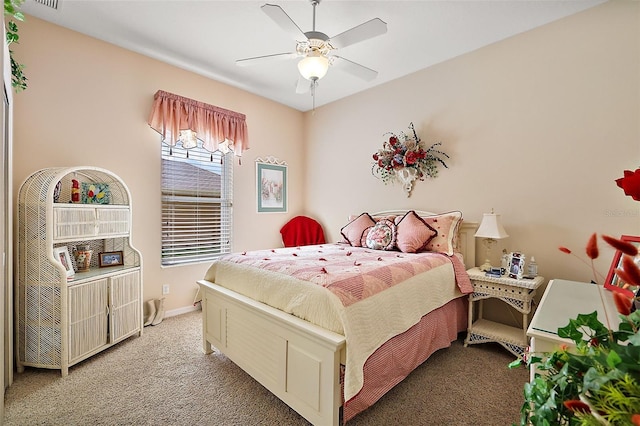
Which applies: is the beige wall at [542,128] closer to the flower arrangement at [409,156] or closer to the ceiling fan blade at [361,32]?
the flower arrangement at [409,156]

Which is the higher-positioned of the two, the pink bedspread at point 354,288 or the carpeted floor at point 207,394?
the pink bedspread at point 354,288

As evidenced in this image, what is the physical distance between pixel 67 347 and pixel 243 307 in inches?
54.0

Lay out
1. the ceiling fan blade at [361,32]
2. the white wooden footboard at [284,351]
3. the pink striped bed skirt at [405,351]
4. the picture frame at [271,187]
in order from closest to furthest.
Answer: the white wooden footboard at [284,351] → the pink striped bed skirt at [405,351] → the ceiling fan blade at [361,32] → the picture frame at [271,187]

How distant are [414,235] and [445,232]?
0.30 meters

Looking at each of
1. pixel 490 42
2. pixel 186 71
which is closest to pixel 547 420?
pixel 490 42

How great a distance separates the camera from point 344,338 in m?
1.45

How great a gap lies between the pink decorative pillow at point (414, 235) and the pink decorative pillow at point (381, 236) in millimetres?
72

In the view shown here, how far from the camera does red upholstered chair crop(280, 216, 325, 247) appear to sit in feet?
14.1

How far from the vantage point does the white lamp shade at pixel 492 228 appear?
99.3 inches

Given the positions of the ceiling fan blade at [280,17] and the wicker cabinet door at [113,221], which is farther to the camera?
the wicker cabinet door at [113,221]

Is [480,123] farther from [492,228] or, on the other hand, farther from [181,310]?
[181,310]

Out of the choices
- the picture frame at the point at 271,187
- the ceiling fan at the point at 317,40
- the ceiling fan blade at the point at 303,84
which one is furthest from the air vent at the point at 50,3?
the picture frame at the point at 271,187

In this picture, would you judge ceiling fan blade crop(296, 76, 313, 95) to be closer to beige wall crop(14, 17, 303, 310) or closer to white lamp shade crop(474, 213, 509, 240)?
beige wall crop(14, 17, 303, 310)

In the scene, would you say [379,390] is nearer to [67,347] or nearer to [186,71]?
[67,347]
